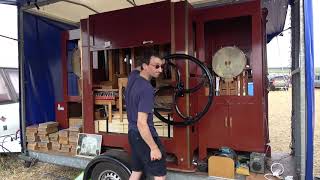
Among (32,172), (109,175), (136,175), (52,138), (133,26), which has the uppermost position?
(133,26)

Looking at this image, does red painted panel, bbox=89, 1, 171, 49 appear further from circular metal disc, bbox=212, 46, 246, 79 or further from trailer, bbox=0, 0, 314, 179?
circular metal disc, bbox=212, 46, 246, 79

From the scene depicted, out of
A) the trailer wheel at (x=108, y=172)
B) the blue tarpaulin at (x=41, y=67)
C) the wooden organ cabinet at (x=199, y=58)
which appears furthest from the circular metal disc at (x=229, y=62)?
the blue tarpaulin at (x=41, y=67)

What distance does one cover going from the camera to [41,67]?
17.9 ft

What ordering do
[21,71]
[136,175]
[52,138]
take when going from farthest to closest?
[21,71]
[52,138]
[136,175]

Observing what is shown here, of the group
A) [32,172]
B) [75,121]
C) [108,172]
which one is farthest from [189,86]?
[32,172]

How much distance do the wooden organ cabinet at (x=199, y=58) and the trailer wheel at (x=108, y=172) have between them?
0.38 m

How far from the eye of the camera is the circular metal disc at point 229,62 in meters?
3.66

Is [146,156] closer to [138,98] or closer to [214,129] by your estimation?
[138,98]

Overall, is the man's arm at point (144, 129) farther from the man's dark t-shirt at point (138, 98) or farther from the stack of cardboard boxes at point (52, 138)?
the stack of cardboard boxes at point (52, 138)

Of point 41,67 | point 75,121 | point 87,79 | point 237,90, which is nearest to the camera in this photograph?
point 237,90

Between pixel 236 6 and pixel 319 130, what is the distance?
6.97 metres

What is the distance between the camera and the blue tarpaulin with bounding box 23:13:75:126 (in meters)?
5.23

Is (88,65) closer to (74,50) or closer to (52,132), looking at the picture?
(74,50)

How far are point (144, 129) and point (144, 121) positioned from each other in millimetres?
77
